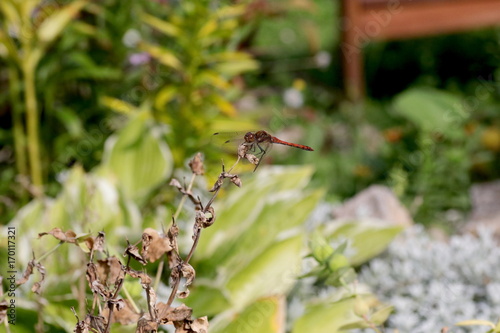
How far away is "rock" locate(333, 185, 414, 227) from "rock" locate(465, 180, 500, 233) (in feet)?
1.07

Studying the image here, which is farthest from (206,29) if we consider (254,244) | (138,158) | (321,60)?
(321,60)

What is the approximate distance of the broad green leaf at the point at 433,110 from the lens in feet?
10.2

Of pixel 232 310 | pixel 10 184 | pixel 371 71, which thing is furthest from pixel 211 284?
pixel 371 71

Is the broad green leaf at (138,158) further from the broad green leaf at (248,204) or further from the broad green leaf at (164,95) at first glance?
the broad green leaf at (248,204)

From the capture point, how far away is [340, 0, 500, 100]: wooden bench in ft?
13.9

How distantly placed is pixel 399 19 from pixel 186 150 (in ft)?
7.48

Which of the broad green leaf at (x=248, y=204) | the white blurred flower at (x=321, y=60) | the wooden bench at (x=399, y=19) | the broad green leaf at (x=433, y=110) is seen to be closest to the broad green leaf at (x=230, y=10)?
the broad green leaf at (x=248, y=204)

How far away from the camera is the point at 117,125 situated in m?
2.90

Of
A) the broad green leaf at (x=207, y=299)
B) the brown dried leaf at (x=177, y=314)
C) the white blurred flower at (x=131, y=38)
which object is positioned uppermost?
the white blurred flower at (x=131, y=38)

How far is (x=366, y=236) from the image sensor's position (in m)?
2.14

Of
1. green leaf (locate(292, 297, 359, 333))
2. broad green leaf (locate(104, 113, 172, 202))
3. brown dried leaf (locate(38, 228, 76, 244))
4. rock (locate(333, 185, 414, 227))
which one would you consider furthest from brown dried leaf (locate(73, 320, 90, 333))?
rock (locate(333, 185, 414, 227))

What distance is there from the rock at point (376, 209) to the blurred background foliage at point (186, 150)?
0.15m

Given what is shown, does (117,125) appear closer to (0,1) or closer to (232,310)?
(0,1)

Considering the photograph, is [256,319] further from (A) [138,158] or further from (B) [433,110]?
(B) [433,110]
